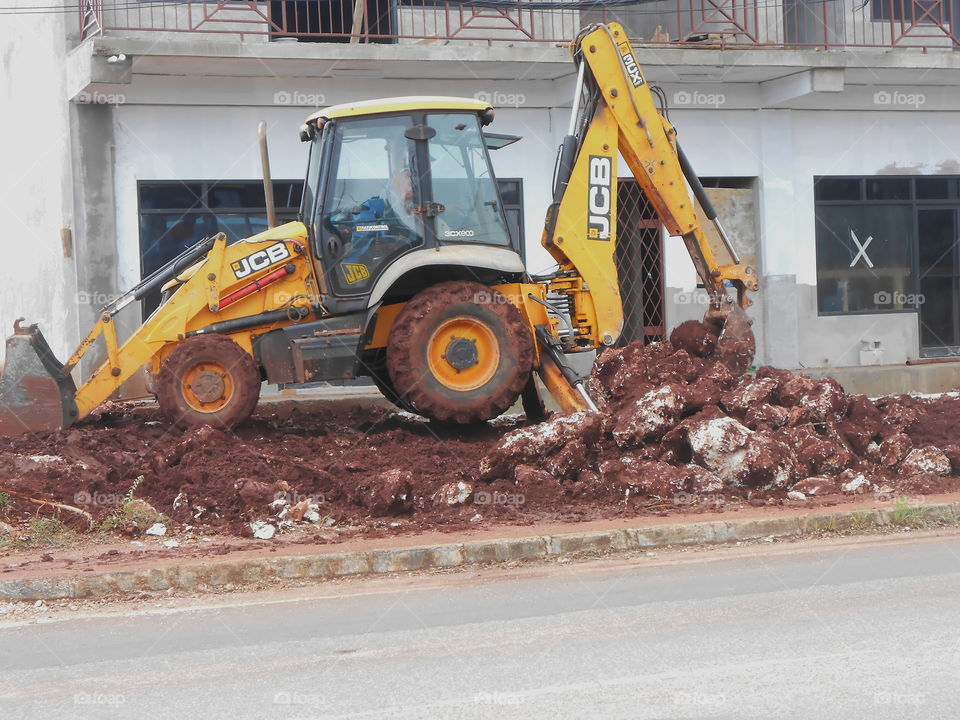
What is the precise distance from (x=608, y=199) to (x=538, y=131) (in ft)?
22.1

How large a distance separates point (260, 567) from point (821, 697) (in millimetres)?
3791

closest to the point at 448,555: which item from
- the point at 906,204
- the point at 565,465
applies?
the point at 565,465

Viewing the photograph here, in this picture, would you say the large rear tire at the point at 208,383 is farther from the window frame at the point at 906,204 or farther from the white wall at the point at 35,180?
the window frame at the point at 906,204

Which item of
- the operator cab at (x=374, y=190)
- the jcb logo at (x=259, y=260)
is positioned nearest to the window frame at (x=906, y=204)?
the operator cab at (x=374, y=190)

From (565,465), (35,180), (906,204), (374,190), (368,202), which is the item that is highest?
(35,180)

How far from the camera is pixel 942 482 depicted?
9.48 metres

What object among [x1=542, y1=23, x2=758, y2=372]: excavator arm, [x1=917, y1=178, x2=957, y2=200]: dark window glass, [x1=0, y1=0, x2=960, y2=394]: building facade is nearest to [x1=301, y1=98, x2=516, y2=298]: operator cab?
[x1=542, y1=23, x2=758, y2=372]: excavator arm

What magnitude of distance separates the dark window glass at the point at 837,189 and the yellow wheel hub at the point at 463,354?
33.7 ft

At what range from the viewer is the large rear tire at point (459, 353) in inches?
422

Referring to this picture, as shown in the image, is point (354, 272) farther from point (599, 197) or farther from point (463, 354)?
point (599, 197)

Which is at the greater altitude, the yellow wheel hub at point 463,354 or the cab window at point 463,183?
the cab window at point 463,183

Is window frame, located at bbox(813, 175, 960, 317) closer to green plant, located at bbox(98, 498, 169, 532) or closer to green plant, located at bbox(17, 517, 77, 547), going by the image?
green plant, located at bbox(98, 498, 169, 532)

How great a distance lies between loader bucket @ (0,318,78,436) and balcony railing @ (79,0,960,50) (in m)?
5.92

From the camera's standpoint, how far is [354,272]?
10930 millimetres
